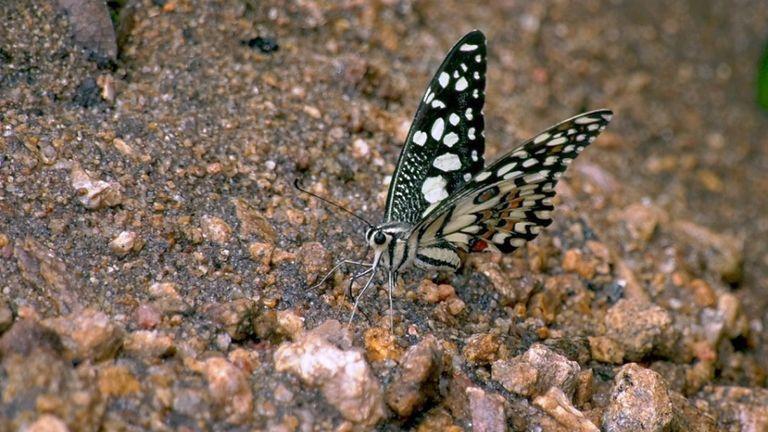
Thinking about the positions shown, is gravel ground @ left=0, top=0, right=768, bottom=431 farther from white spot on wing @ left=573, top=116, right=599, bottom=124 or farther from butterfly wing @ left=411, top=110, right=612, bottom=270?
white spot on wing @ left=573, top=116, right=599, bottom=124

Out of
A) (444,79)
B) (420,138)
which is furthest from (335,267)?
(444,79)

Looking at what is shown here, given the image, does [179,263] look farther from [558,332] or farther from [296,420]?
[558,332]

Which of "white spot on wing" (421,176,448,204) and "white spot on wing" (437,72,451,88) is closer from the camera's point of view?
"white spot on wing" (437,72,451,88)

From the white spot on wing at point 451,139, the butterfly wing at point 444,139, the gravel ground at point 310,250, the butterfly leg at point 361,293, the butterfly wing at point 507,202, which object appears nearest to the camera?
the gravel ground at point 310,250

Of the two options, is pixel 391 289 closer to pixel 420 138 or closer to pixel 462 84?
pixel 420 138

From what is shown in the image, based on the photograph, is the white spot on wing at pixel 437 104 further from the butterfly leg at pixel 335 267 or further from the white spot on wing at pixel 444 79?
the butterfly leg at pixel 335 267

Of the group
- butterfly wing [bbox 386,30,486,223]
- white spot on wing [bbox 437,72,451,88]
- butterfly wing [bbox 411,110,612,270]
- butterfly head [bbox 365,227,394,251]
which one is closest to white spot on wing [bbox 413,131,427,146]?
butterfly wing [bbox 386,30,486,223]

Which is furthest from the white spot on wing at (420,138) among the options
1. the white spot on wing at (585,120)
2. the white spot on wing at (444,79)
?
the white spot on wing at (585,120)
